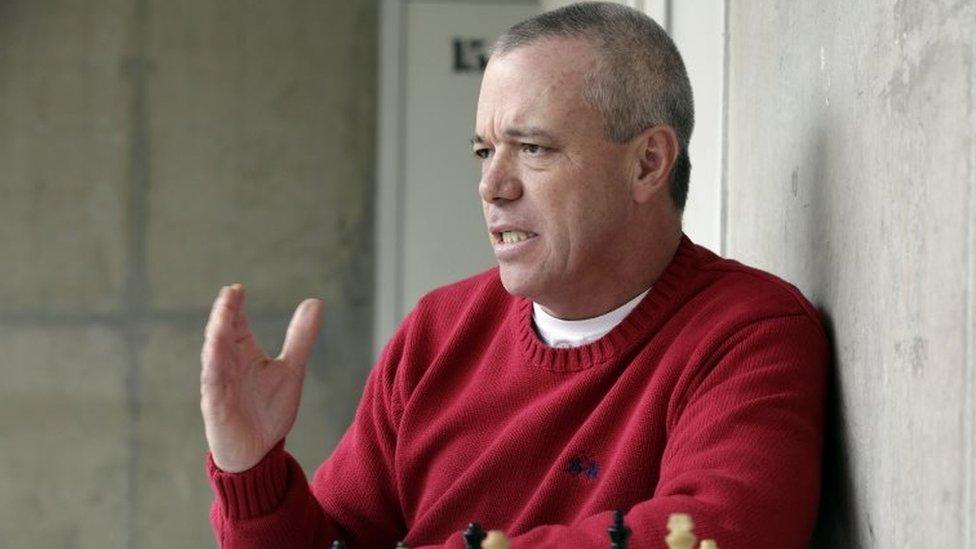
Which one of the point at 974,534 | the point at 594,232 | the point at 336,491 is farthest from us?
the point at 336,491

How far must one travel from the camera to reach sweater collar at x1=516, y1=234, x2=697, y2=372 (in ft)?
6.72

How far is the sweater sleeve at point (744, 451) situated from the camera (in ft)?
5.42

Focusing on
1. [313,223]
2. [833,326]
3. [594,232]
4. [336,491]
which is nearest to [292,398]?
[336,491]

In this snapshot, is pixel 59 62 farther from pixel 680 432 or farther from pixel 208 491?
pixel 680 432

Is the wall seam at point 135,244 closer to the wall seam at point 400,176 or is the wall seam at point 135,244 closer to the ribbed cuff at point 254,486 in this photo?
the wall seam at point 400,176

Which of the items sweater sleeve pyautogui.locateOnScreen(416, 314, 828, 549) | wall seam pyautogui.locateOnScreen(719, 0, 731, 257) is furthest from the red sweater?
wall seam pyautogui.locateOnScreen(719, 0, 731, 257)

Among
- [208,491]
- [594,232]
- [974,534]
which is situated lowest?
[208,491]

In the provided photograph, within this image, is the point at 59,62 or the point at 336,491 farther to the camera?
the point at 59,62

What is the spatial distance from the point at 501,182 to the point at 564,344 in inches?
10.1

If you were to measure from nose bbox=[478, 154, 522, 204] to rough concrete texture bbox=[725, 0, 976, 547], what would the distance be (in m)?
0.42

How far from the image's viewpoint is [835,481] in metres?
1.96

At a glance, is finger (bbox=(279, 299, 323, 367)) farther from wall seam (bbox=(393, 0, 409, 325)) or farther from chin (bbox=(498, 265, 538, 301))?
wall seam (bbox=(393, 0, 409, 325))

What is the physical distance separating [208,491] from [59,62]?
1.79 metres

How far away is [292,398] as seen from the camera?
6.73ft
